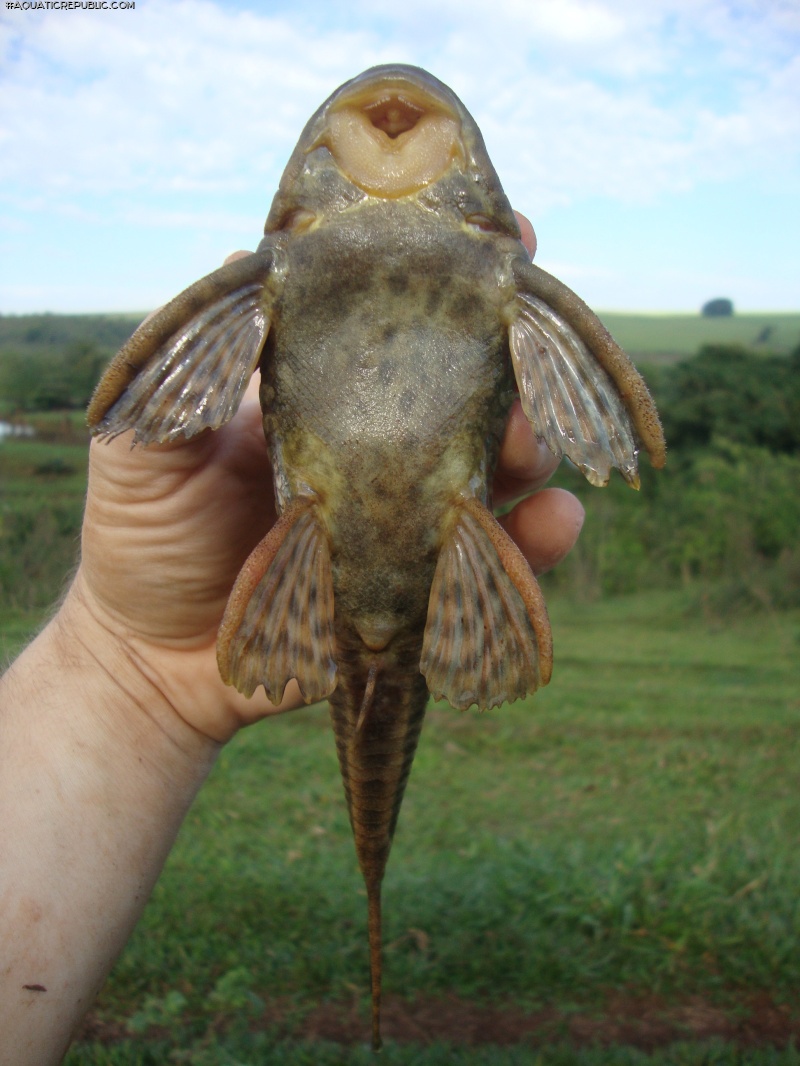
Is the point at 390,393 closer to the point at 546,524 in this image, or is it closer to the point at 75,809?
the point at 546,524

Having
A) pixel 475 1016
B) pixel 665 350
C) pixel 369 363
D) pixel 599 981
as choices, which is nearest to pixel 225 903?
pixel 475 1016

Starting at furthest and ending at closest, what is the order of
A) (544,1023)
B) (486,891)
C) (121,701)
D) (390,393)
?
(486,891), (544,1023), (121,701), (390,393)

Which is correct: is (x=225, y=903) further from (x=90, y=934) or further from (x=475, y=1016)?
(x=90, y=934)

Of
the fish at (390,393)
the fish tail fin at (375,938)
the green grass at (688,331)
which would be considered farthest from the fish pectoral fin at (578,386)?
the green grass at (688,331)

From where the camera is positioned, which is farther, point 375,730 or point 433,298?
point 375,730


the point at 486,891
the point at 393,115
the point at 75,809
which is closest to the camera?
the point at 393,115

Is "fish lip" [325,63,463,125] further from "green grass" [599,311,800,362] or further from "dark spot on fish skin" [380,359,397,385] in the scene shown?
"green grass" [599,311,800,362]

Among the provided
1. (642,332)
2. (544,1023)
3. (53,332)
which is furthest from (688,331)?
(544,1023)
